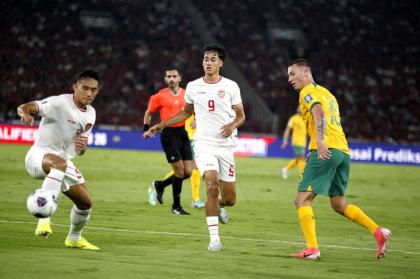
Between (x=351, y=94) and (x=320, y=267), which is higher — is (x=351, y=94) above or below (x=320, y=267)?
above

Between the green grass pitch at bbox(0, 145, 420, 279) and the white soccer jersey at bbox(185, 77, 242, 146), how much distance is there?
144 centimetres

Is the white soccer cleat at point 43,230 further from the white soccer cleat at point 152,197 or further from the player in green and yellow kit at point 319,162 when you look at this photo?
the white soccer cleat at point 152,197

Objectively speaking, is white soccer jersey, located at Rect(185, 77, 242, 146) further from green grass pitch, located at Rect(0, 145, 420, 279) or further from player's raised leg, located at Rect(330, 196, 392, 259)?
player's raised leg, located at Rect(330, 196, 392, 259)

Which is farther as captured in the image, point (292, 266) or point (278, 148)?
point (278, 148)

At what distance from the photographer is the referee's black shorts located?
16500mm

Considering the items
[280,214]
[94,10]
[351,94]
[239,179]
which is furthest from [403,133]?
[280,214]

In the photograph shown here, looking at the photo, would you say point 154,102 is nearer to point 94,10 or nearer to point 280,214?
point 280,214

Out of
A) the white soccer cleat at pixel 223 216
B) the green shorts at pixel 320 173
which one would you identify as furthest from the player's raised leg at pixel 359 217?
the white soccer cleat at pixel 223 216

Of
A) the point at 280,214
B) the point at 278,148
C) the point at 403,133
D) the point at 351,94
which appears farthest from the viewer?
the point at 351,94

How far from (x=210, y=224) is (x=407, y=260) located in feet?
8.08

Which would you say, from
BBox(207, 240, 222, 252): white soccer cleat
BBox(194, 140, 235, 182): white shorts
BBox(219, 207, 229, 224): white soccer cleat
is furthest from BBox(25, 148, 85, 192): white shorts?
BBox(219, 207, 229, 224): white soccer cleat

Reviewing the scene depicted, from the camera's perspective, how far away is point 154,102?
16781 mm

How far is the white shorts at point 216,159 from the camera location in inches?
444

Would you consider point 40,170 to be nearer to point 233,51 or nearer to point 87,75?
point 87,75
